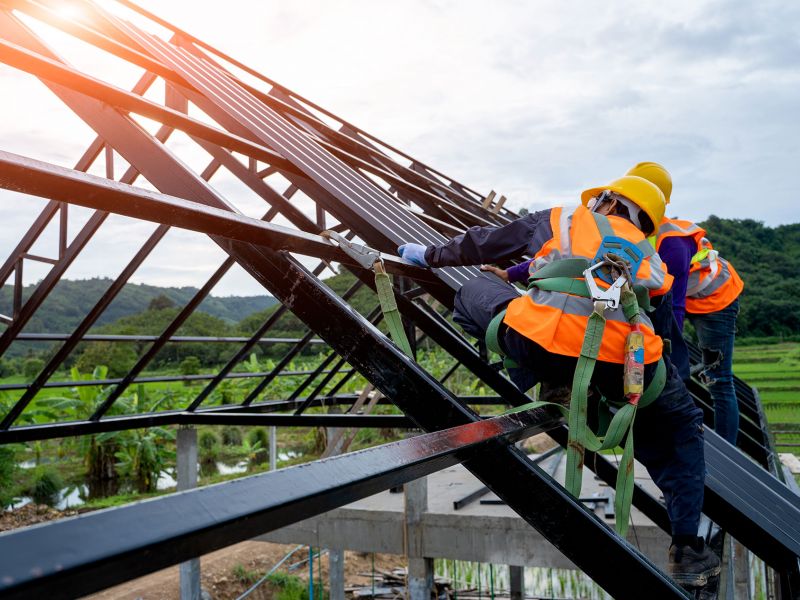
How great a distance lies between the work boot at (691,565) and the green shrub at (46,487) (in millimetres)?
28152

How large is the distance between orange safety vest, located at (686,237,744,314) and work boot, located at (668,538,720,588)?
270 centimetres

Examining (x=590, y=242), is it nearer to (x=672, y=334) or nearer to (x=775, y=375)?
(x=672, y=334)

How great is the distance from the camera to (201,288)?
561 cm

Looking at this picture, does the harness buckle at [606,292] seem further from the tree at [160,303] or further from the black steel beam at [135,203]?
the tree at [160,303]

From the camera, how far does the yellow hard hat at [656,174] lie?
3.52m

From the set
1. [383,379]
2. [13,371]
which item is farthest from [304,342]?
[13,371]

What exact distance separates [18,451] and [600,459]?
3463 cm

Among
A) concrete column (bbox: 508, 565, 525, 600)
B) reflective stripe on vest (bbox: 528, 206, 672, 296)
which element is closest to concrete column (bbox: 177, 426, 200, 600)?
concrete column (bbox: 508, 565, 525, 600)

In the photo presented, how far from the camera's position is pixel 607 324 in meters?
2.27

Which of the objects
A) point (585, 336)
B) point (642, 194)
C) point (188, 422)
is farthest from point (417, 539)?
point (585, 336)

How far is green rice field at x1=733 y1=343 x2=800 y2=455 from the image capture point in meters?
36.9

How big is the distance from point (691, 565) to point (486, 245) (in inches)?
58.7

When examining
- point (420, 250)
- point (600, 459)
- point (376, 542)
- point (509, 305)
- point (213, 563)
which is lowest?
point (213, 563)

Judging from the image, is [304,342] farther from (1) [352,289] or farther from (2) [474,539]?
(2) [474,539]
